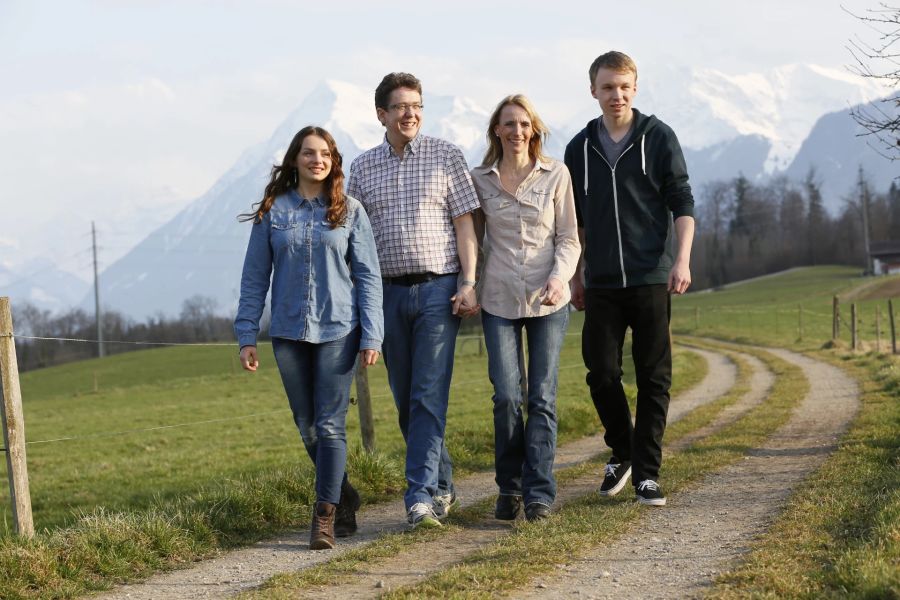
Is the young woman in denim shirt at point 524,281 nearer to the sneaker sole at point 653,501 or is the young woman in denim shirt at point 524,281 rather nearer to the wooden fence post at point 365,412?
the sneaker sole at point 653,501

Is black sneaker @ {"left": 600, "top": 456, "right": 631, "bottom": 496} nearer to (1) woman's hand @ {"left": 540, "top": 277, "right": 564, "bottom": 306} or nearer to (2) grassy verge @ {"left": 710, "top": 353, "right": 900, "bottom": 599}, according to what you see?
(2) grassy verge @ {"left": 710, "top": 353, "right": 900, "bottom": 599}

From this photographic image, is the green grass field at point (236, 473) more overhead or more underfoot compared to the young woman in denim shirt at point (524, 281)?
more underfoot

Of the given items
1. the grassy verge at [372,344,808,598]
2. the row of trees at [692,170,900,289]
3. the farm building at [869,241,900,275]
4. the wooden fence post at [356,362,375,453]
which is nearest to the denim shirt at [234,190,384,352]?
the grassy verge at [372,344,808,598]

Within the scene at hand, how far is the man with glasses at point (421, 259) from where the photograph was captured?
5445 millimetres

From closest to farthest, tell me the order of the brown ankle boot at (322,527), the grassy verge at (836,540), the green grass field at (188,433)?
1. the grassy verge at (836,540)
2. the brown ankle boot at (322,527)
3. the green grass field at (188,433)

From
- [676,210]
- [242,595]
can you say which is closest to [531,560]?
[242,595]

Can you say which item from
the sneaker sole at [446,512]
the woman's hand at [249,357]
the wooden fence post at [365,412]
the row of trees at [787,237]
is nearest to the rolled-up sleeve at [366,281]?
the woman's hand at [249,357]

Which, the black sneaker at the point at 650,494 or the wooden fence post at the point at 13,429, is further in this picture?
the black sneaker at the point at 650,494

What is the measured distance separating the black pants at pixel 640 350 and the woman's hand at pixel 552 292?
47 cm

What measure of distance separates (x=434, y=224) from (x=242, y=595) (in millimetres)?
2342

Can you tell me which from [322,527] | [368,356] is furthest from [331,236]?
[322,527]

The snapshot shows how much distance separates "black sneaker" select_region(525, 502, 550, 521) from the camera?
5301 mm

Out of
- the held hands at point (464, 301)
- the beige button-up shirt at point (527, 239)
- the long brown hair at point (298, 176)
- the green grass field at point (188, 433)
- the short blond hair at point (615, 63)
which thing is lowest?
the green grass field at point (188, 433)

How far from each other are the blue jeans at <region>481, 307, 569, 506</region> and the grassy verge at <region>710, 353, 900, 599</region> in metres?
1.34
